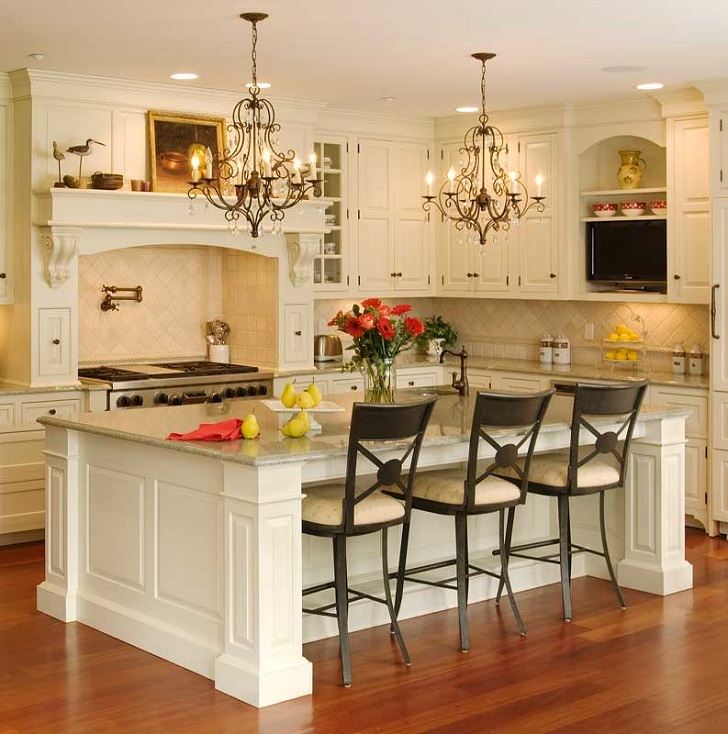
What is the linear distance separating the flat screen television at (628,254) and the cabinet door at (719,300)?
0.65 metres

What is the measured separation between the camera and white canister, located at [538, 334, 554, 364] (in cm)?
859

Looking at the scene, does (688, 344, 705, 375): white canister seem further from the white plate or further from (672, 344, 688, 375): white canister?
the white plate

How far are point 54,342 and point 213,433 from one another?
8.52 feet

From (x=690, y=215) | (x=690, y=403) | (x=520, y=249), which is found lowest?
(x=690, y=403)

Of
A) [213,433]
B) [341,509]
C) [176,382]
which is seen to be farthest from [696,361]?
[213,433]

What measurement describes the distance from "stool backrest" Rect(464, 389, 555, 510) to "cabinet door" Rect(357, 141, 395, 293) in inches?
142

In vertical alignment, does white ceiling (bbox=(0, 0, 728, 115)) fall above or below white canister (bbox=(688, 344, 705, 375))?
above

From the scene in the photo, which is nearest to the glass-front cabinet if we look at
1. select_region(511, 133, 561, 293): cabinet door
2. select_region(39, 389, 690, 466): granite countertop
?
select_region(511, 133, 561, 293): cabinet door

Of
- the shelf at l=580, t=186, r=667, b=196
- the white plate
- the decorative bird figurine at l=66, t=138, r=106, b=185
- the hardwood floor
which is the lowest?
the hardwood floor

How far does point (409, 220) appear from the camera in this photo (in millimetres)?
8891

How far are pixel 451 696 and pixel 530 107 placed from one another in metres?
4.89

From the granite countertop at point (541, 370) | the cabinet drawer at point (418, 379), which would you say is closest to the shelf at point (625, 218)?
the granite countertop at point (541, 370)

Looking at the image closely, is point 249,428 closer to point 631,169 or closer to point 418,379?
point 418,379

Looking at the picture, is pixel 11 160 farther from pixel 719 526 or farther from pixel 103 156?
pixel 719 526
